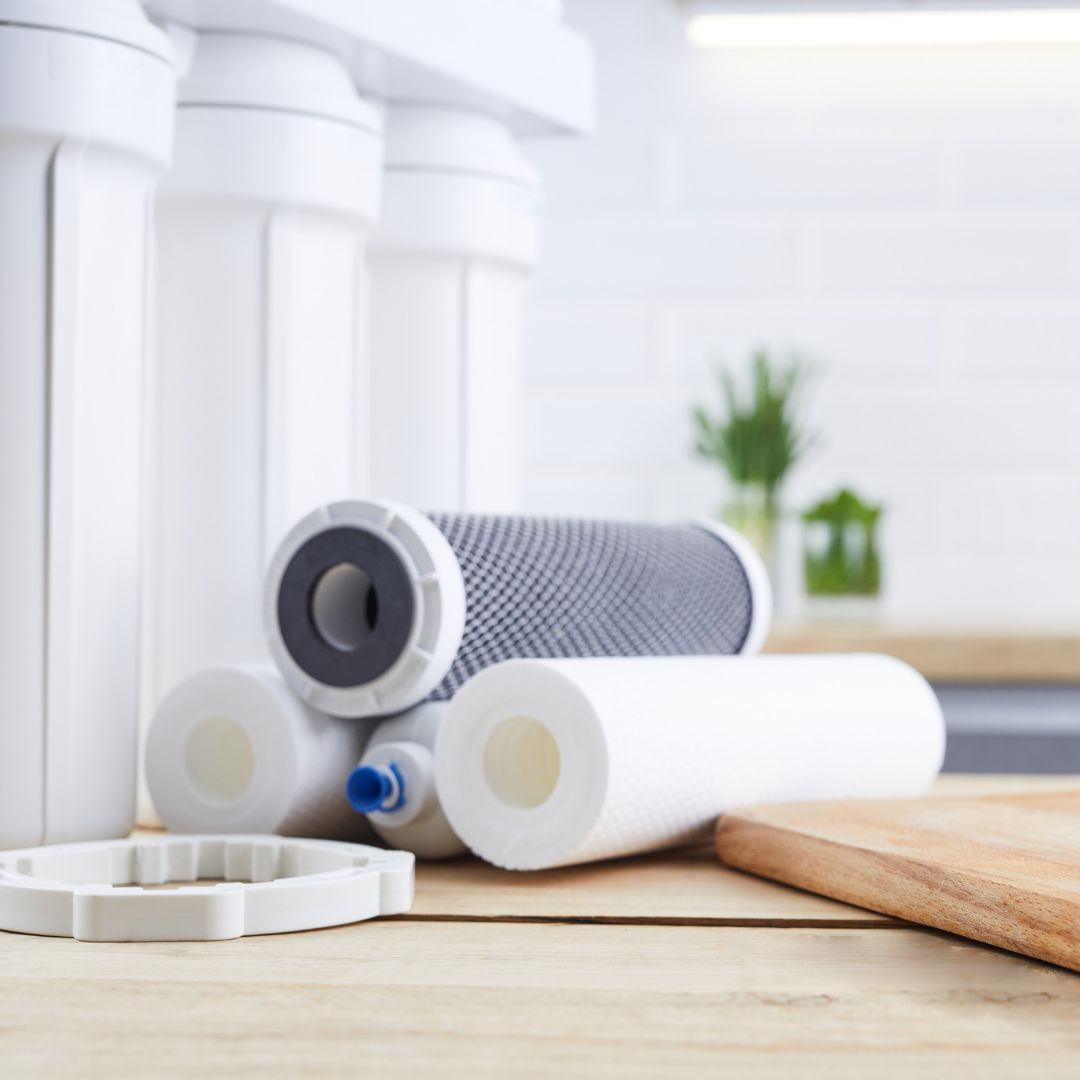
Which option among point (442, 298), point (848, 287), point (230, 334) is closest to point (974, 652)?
point (848, 287)

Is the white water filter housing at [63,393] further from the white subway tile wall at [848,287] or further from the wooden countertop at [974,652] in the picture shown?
the white subway tile wall at [848,287]

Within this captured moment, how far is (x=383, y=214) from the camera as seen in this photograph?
0.82 m

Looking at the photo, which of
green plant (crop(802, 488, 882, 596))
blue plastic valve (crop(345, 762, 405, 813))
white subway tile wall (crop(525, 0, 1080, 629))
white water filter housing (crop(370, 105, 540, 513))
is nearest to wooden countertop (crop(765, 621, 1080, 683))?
green plant (crop(802, 488, 882, 596))

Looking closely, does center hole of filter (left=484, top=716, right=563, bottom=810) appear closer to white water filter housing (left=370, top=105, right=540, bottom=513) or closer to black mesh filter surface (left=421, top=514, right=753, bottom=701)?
black mesh filter surface (left=421, top=514, right=753, bottom=701)

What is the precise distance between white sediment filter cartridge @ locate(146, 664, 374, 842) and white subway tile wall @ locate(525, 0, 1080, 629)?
47.1 inches

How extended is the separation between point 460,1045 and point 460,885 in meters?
0.22

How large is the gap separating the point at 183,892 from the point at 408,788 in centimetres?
15

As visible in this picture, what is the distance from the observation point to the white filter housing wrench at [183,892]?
0.44 m

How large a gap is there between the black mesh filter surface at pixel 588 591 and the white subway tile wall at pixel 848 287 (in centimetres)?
105

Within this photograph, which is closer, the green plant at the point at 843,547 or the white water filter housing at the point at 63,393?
the white water filter housing at the point at 63,393

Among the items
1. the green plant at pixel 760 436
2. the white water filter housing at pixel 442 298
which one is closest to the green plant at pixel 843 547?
the green plant at pixel 760 436

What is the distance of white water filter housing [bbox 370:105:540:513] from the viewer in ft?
2.68

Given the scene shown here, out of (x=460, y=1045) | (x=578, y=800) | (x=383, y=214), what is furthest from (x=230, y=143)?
(x=460, y=1045)

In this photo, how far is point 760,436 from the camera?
5.41ft
